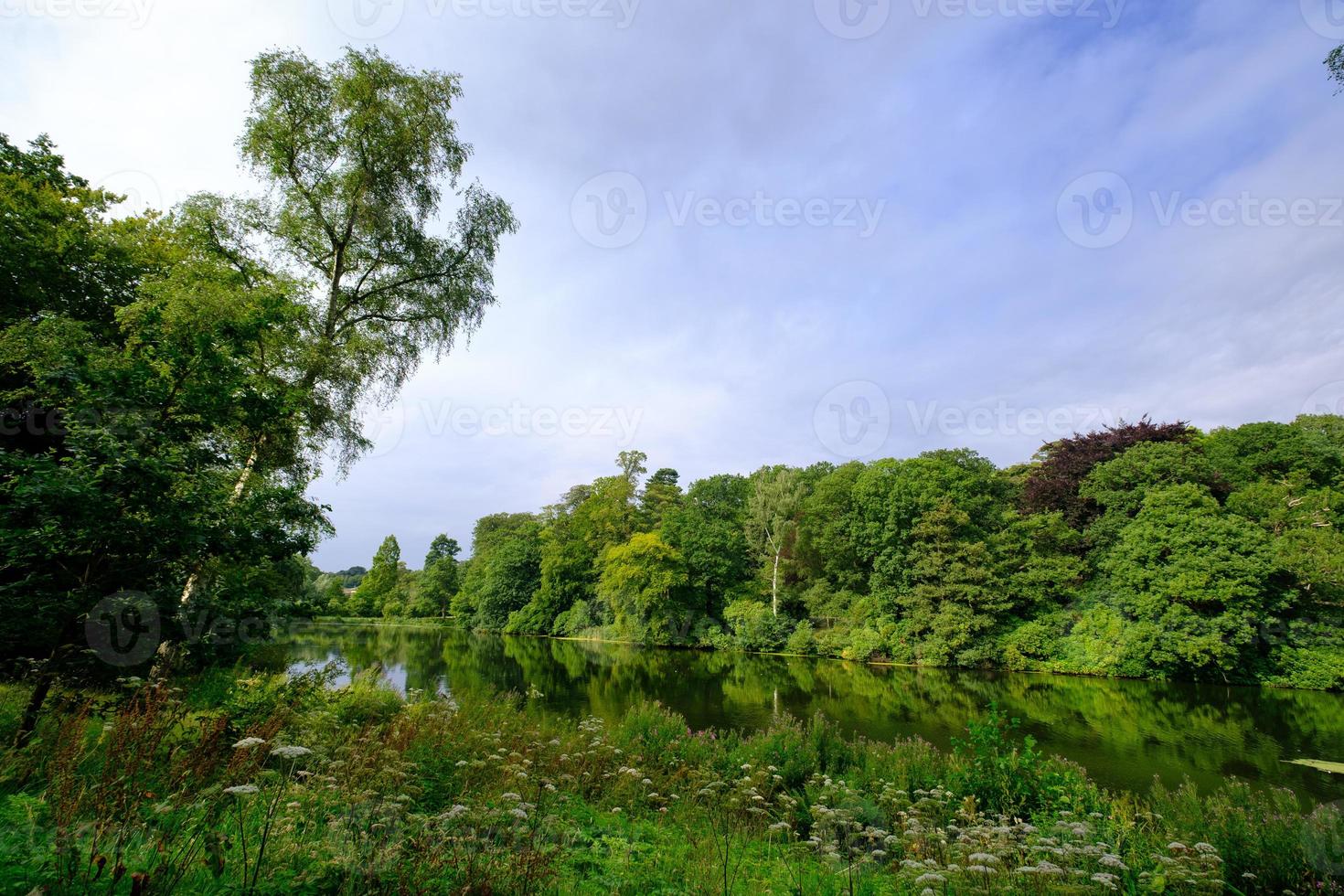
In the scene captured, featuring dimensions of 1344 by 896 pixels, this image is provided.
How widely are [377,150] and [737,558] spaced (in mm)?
38656

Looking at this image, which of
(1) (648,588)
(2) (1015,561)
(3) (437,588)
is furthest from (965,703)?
(3) (437,588)

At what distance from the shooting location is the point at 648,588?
4103 cm

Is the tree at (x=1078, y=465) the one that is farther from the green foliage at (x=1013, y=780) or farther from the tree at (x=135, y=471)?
the tree at (x=135, y=471)

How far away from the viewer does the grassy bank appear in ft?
9.58

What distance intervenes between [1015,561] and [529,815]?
3399cm

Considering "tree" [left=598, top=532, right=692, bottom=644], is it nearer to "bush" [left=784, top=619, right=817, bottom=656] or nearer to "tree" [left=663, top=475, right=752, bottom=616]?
"tree" [left=663, top=475, right=752, bottom=616]

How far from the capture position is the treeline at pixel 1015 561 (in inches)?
927

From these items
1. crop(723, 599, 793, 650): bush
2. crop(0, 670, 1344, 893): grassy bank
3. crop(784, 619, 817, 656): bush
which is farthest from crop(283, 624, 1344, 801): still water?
crop(723, 599, 793, 650): bush

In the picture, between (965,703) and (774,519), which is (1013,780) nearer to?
(965,703)

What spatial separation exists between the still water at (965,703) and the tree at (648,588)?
926 cm

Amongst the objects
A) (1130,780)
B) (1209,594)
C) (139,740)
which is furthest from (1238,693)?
(139,740)

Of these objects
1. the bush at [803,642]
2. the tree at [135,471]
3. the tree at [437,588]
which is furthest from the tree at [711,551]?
the tree at [437,588]

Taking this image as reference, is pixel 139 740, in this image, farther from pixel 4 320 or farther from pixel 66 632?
pixel 4 320

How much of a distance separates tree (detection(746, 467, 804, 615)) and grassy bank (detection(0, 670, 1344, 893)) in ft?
103
